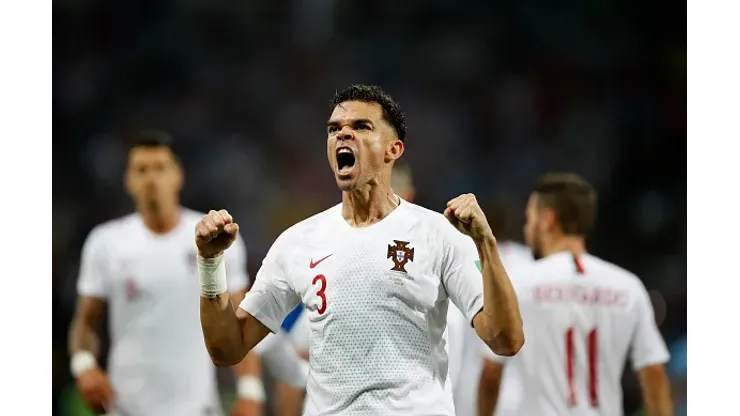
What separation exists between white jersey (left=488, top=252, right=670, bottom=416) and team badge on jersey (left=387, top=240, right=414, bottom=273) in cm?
225

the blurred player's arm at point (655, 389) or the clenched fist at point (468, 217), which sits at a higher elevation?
the clenched fist at point (468, 217)

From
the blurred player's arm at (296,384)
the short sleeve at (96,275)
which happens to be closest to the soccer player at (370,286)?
the blurred player's arm at (296,384)

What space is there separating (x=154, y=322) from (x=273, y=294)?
10.4 feet

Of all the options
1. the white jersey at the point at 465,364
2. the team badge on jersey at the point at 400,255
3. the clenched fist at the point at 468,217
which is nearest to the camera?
the clenched fist at the point at 468,217

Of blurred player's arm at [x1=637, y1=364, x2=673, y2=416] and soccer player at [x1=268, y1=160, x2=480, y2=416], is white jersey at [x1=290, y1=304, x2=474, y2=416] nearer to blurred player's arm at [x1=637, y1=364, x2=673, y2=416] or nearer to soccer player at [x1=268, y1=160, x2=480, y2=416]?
soccer player at [x1=268, y1=160, x2=480, y2=416]

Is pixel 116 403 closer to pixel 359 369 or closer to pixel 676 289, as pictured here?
pixel 359 369

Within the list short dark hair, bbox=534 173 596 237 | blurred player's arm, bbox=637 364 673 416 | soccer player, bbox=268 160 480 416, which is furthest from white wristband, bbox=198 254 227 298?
blurred player's arm, bbox=637 364 673 416

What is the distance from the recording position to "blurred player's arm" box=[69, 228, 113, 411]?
6059 mm

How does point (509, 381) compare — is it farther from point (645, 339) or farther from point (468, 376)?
point (645, 339)

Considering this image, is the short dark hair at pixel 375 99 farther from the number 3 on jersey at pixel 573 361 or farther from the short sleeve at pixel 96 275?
the short sleeve at pixel 96 275

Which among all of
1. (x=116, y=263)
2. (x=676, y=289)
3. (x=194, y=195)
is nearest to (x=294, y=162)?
(x=194, y=195)

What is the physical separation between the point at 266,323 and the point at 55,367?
185 inches

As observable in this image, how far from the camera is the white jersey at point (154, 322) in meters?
6.14

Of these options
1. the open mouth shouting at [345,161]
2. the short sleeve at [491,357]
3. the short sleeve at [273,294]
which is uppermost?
the open mouth shouting at [345,161]
